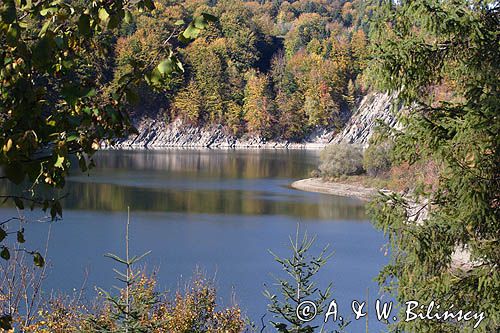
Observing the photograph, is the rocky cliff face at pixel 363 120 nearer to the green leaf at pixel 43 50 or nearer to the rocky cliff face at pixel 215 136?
the rocky cliff face at pixel 215 136

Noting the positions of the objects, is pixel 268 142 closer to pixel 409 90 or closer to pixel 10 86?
pixel 409 90

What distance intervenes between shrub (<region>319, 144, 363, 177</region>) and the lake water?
2.11m

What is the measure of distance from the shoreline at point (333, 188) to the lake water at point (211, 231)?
0.89 meters

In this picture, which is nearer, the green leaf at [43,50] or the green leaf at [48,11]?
the green leaf at [43,50]

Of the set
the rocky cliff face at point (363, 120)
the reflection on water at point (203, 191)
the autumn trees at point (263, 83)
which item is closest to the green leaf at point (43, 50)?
the reflection on water at point (203, 191)

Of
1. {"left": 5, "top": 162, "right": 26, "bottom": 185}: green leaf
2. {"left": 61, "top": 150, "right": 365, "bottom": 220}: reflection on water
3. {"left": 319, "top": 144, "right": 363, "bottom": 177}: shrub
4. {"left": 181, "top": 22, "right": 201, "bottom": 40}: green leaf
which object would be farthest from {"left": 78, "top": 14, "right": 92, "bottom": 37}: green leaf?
{"left": 319, "top": 144, "right": 363, "bottom": 177}: shrub

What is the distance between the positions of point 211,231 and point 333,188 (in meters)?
14.4

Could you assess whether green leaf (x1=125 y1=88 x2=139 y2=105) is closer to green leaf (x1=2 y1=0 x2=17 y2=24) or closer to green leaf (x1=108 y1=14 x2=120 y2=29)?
green leaf (x1=108 y1=14 x2=120 y2=29)

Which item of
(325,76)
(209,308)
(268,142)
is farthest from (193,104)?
(209,308)

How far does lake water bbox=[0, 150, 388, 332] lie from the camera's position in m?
13.8

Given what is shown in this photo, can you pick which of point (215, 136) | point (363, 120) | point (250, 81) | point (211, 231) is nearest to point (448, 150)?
point (211, 231)

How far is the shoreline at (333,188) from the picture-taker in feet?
106

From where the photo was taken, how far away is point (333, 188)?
3391 cm

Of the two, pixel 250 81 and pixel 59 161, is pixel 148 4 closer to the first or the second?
pixel 59 161
